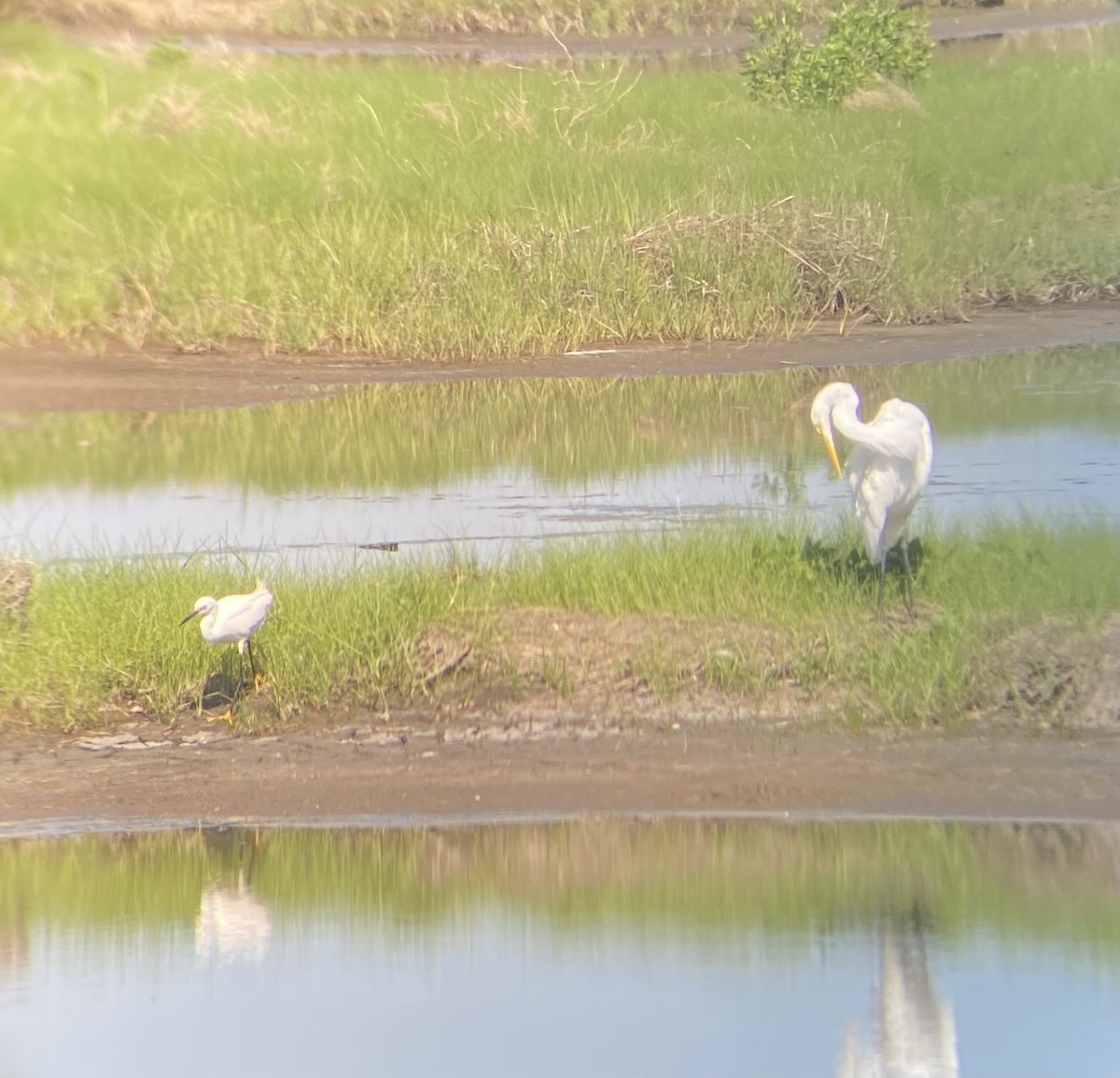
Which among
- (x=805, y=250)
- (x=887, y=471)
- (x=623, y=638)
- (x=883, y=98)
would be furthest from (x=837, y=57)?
(x=623, y=638)

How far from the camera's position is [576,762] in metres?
6.22

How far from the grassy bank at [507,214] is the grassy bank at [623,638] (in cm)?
483

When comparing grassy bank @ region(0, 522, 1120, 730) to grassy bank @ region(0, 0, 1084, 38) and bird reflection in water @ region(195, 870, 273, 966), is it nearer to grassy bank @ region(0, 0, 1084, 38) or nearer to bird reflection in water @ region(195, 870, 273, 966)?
bird reflection in water @ region(195, 870, 273, 966)

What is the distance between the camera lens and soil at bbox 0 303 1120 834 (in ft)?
19.2

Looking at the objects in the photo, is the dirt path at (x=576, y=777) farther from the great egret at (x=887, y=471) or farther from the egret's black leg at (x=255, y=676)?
the great egret at (x=887, y=471)

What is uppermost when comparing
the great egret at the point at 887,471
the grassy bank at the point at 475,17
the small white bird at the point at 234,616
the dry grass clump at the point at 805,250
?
the grassy bank at the point at 475,17

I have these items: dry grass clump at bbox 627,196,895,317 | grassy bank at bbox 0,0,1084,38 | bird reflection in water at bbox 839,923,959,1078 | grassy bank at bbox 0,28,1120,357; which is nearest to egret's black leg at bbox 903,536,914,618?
bird reflection in water at bbox 839,923,959,1078

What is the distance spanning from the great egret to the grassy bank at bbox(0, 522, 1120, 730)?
18 centimetres

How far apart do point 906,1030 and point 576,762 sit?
2166 millimetres

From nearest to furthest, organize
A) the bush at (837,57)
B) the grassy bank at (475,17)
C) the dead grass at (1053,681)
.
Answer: the dead grass at (1053,681)
the bush at (837,57)
the grassy bank at (475,17)

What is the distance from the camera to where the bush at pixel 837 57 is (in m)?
19.8

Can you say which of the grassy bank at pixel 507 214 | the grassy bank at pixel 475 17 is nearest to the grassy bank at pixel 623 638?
the grassy bank at pixel 507 214

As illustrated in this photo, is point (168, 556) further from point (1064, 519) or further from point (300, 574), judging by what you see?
point (1064, 519)

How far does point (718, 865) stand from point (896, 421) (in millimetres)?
2305
